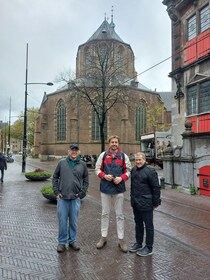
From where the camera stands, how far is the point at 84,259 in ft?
14.9

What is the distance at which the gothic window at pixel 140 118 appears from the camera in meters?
44.6

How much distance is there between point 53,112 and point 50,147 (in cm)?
573

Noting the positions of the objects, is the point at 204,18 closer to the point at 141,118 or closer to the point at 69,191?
the point at 69,191

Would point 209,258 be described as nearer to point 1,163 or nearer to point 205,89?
point 205,89

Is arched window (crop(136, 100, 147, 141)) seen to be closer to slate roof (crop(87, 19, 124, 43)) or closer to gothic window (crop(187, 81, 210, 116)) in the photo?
slate roof (crop(87, 19, 124, 43))

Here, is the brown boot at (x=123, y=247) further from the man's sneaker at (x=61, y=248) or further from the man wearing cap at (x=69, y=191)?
the man's sneaker at (x=61, y=248)

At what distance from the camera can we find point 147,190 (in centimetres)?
482

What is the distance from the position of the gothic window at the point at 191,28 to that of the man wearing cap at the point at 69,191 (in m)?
12.5

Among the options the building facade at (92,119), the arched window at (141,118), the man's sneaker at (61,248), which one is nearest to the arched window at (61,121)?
the building facade at (92,119)

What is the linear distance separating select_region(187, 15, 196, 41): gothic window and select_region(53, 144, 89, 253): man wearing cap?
Result: 12.5 m

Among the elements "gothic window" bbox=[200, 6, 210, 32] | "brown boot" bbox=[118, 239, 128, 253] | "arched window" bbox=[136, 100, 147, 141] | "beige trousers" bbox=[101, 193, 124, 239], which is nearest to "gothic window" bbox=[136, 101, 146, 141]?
"arched window" bbox=[136, 100, 147, 141]

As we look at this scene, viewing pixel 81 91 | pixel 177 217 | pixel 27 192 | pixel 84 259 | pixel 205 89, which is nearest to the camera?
pixel 84 259

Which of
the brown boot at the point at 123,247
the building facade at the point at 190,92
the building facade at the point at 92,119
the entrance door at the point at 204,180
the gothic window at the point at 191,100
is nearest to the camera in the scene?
the brown boot at the point at 123,247

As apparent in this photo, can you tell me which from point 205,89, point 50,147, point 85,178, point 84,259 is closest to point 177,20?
point 205,89
